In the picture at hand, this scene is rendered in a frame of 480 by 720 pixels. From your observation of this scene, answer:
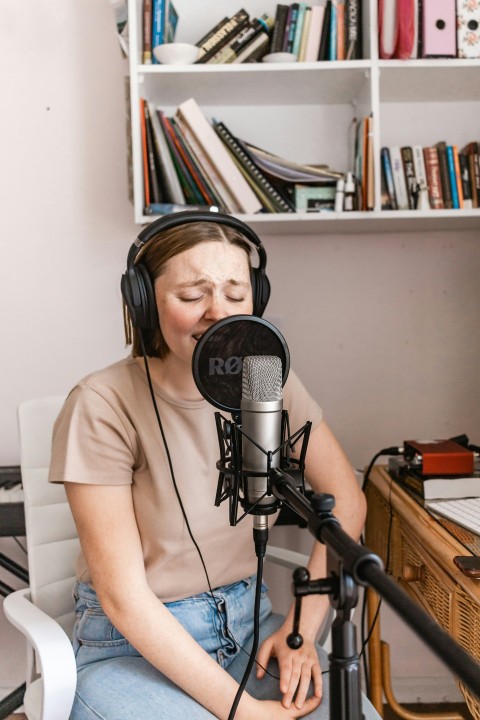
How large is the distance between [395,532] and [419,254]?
86 centimetres

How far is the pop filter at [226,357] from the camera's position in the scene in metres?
0.84

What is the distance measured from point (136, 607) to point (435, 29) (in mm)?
1495

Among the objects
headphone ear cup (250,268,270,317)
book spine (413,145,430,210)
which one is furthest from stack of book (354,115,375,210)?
headphone ear cup (250,268,270,317)

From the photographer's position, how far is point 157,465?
117 cm

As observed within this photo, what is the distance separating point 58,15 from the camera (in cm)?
199

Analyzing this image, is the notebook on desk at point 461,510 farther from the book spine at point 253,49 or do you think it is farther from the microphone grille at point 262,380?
the book spine at point 253,49

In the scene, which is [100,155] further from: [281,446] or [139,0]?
[281,446]

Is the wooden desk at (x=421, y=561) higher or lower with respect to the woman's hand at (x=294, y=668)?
higher

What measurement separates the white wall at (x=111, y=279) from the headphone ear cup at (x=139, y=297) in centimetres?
94

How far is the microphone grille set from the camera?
2.42ft

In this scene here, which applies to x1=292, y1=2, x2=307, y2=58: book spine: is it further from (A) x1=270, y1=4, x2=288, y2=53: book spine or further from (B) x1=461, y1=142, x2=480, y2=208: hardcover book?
(B) x1=461, y1=142, x2=480, y2=208: hardcover book

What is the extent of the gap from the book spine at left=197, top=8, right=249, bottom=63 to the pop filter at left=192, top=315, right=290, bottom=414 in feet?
3.92

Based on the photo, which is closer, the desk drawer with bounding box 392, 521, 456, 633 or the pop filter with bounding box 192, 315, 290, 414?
the pop filter with bounding box 192, 315, 290, 414

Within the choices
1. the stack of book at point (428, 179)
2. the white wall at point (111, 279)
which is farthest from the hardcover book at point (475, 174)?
the white wall at point (111, 279)
